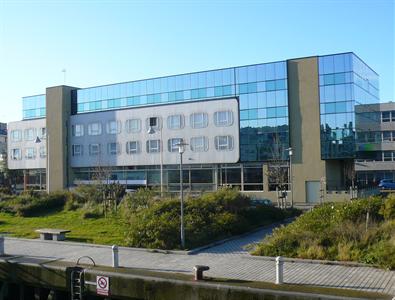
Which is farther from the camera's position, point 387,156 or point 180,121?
point 387,156

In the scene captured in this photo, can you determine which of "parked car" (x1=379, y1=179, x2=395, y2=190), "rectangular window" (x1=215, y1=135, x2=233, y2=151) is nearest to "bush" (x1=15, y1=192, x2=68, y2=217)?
"rectangular window" (x1=215, y1=135, x2=233, y2=151)

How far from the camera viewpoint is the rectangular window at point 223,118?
54869mm

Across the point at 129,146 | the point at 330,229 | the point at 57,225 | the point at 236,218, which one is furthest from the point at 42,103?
the point at 330,229

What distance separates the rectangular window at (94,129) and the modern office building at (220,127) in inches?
5.1

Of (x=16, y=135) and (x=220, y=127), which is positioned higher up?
(x=16, y=135)

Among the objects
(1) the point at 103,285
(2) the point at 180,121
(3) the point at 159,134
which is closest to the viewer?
(1) the point at 103,285

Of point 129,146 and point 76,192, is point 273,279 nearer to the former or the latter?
point 76,192

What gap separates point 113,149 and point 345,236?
159 ft

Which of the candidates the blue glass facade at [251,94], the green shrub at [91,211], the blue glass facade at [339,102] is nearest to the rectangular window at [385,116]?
the blue glass facade at [339,102]

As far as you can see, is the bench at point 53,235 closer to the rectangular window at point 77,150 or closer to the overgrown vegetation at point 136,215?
the overgrown vegetation at point 136,215

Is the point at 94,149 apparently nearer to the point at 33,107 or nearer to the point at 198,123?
the point at 33,107

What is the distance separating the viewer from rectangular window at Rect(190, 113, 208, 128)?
56500mm

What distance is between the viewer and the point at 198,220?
22.0m

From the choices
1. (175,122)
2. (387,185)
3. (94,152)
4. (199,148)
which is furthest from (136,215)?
(387,185)
